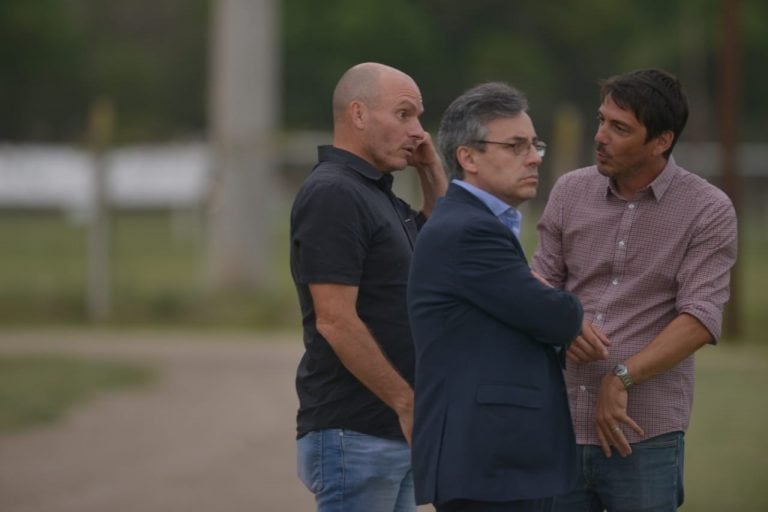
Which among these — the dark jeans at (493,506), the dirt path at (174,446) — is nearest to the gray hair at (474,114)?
the dark jeans at (493,506)

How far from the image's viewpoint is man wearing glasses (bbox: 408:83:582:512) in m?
4.10

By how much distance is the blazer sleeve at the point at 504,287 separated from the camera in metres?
4.09

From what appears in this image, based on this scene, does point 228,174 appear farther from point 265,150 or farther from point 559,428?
point 559,428

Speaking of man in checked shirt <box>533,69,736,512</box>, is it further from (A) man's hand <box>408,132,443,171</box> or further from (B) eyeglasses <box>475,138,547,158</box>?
(A) man's hand <box>408,132,443,171</box>

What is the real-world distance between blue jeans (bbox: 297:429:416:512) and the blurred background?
3916 mm

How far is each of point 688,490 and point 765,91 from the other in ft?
140

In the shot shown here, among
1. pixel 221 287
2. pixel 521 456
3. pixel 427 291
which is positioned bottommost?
pixel 221 287

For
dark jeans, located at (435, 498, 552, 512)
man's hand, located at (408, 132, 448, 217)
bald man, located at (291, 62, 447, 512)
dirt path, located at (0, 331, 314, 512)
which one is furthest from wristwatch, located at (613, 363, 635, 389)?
dirt path, located at (0, 331, 314, 512)

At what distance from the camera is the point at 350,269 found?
14.9ft

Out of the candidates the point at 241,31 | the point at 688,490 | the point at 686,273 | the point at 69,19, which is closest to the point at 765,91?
the point at 69,19

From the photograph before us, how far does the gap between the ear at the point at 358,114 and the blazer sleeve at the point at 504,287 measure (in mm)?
782

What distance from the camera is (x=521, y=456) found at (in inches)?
162

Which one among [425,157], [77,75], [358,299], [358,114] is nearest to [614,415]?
[358,299]

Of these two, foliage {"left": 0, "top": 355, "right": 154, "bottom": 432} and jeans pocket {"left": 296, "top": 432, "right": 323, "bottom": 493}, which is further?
foliage {"left": 0, "top": 355, "right": 154, "bottom": 432}
